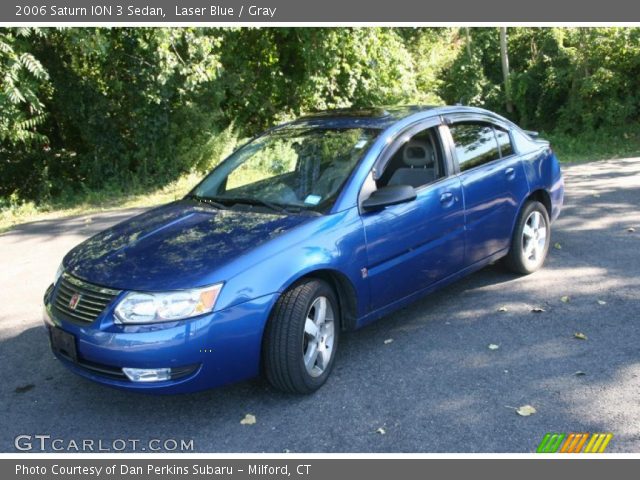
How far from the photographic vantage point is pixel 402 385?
3.96 m

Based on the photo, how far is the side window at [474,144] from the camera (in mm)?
5059

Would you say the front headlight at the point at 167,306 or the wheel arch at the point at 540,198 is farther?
the wheel arch at the point at 540,198

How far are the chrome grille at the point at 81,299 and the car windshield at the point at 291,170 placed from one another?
1202mm

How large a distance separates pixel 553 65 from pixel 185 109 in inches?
417

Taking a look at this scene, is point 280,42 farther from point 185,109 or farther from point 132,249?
point 132,249

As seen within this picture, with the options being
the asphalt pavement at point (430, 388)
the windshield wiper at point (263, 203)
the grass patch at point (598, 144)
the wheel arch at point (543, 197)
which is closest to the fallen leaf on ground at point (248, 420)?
the asphalt pavement at point (430, 388)

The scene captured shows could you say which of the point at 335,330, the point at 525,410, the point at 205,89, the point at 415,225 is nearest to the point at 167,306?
the point at 335,330

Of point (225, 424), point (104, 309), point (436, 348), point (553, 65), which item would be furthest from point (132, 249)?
point (553, 65)

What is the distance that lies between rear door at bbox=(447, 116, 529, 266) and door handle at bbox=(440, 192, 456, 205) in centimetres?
17

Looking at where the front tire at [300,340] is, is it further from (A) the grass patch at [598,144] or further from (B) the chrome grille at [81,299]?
(A) the grass patch at [598,144]

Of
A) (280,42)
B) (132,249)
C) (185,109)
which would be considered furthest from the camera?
A: (280,42)

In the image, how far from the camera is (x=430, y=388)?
12.8ft

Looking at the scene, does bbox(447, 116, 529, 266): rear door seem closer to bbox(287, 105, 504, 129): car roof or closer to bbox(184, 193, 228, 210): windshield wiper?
bbox(287, 105, 504, 129): car roof

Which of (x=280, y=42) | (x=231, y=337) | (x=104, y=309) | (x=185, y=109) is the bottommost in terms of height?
(x=231, y=337)
